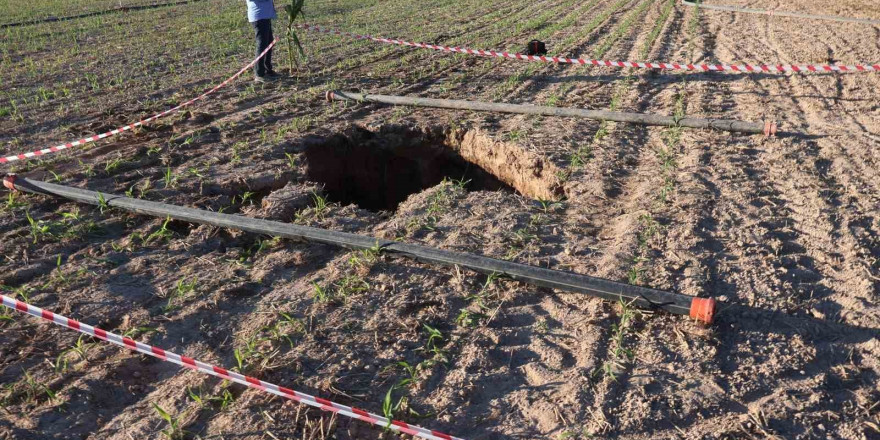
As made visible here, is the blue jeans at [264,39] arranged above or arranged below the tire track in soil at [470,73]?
above

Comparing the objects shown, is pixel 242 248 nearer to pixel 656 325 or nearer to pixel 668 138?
pixel 656 325

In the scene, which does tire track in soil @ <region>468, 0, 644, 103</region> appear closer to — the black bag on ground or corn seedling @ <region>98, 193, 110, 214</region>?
the black bag on ground

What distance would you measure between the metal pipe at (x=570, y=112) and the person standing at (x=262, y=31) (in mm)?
1785

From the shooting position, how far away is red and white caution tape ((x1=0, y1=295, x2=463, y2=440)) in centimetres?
280

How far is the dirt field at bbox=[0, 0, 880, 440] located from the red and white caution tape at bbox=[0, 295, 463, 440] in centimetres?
9

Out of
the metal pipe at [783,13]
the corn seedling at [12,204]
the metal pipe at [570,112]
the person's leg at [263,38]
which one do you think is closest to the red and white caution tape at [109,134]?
the person's leg at [263,38]

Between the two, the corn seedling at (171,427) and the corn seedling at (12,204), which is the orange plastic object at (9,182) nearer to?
the corn seedling at (12,204)

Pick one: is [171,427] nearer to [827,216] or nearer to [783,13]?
[827,216]

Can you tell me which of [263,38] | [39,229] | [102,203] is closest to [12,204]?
[39,229]

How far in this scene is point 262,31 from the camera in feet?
30.6

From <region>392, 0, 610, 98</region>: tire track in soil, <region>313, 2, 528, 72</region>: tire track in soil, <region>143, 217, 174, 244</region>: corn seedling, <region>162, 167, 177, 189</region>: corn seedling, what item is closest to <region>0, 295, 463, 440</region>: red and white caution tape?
<region>143, 217, 174, 244</region>: corn seedling

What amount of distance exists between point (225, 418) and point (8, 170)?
445 cm

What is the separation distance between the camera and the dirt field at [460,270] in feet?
9.95

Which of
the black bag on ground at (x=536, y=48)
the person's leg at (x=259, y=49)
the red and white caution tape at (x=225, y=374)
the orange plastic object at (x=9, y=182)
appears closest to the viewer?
the red and white caution tape at (x=225, y=374)
